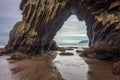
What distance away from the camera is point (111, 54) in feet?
79.7

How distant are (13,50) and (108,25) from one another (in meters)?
22.9

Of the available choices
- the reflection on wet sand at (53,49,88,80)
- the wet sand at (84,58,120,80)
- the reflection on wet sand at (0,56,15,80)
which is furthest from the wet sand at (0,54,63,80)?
the wet sand at (84,58,120,80)

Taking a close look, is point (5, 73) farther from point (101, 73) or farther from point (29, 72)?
point (101, 73)

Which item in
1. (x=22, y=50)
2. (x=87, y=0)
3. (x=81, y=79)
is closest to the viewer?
(x=81, y=79)

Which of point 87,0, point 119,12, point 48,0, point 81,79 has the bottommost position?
point 81,79

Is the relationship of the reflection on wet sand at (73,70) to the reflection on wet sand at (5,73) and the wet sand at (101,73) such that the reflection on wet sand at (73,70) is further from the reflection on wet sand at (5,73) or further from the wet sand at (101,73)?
the reflection on wet sand at (5,73)

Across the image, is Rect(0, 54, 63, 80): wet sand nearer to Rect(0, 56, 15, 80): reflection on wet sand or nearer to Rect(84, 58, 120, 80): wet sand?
Rect(0, 56, 15, 80): reflection on wet sand

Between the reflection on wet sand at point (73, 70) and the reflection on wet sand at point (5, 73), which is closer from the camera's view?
the reflection on wet sand at point (73, 70)

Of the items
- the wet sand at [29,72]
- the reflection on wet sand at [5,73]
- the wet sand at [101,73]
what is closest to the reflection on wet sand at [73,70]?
the wet sand at [101,73]

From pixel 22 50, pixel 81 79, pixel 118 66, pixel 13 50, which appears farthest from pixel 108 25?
pixel 13 50

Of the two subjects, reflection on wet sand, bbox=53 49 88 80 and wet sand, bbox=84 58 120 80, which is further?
reflection on wet sand, bbox=53 49 88 80

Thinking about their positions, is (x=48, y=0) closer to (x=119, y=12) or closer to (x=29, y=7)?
(x=29, y=7)

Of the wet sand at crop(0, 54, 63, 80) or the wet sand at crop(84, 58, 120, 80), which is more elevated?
the wet sand at crop(0, 54, 63, 80)

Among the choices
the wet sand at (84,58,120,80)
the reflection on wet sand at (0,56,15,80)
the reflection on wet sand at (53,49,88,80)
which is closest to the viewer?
the wet sand at (84,58,120,80)
